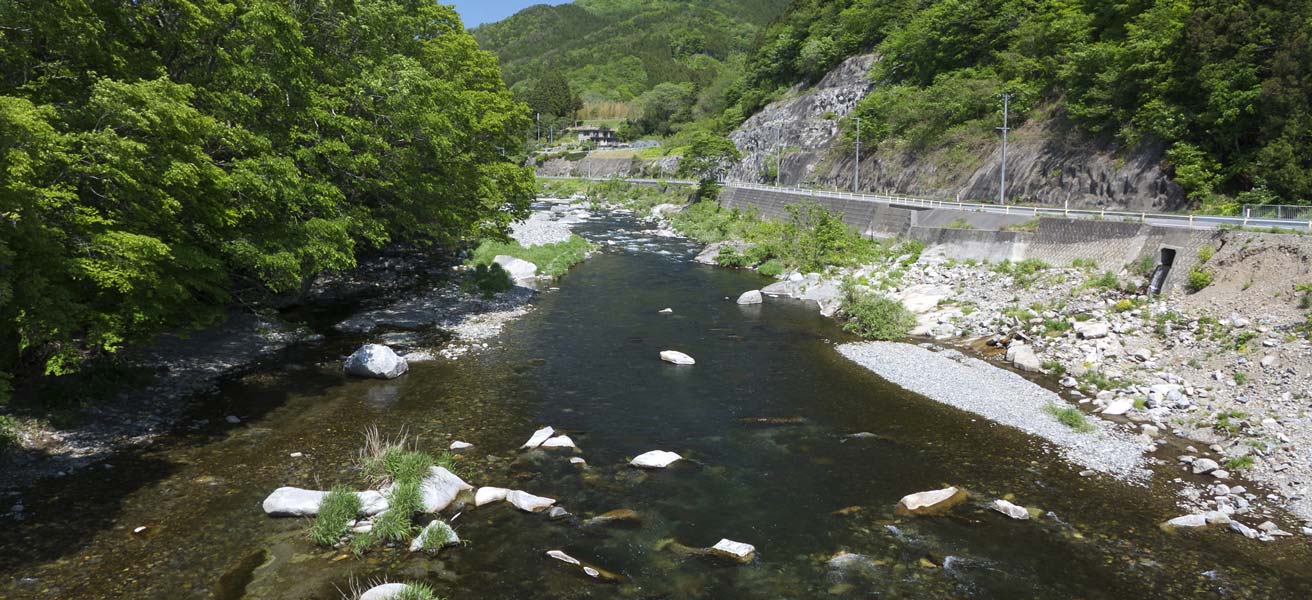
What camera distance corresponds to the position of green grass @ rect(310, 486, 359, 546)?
1070cm

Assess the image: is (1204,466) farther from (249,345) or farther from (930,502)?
(249,345)

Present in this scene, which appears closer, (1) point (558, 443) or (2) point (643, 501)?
(2) point (643, 501)

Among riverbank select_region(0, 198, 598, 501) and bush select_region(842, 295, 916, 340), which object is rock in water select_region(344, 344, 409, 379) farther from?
bush select_region(842, 295, 916, 340)

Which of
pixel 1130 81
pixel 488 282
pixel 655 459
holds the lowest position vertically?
pixel 655 459

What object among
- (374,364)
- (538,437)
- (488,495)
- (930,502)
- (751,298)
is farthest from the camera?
(751,298)

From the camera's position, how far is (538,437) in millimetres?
15062

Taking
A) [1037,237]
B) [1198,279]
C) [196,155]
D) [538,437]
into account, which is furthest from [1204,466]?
[196,155]

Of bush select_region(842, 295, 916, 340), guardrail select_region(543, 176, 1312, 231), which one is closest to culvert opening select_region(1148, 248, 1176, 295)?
guardrail select_region(543, 176, 1312, 231)

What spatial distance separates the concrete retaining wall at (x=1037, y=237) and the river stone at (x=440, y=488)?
22.7 meters

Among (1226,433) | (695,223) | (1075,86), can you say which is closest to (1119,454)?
(1226,433)

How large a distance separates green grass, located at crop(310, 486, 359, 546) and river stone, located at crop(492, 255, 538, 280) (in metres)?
23.6

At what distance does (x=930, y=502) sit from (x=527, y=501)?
7.15 metres

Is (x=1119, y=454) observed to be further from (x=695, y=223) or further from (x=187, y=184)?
(x=695, y=223)

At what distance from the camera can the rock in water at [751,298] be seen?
3075 cm
